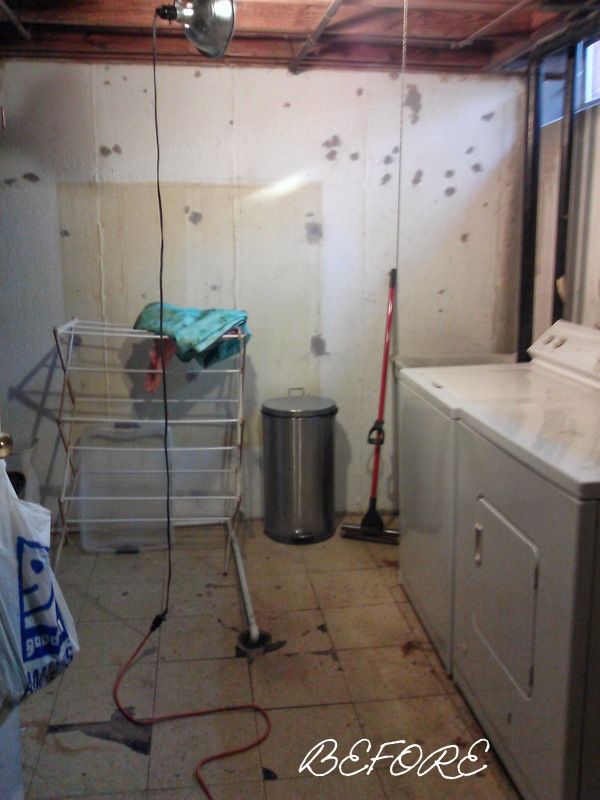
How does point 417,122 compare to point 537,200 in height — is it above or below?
above

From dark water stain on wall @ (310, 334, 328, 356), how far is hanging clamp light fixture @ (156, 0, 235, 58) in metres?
1.31

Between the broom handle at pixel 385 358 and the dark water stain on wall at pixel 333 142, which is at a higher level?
the dark water stain on wall at pixel 333 142

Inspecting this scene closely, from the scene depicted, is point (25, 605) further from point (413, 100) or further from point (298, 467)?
point (413, 100)

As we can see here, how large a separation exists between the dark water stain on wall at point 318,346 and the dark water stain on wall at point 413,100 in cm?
105

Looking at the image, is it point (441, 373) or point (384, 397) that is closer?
point (441, 373)

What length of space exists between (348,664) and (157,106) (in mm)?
2315

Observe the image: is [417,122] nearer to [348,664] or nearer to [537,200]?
[537,200]

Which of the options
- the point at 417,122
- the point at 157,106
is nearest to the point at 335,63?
the point at 417,122

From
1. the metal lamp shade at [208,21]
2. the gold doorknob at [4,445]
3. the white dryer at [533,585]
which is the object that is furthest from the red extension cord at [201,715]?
the metal lamp shade at [208,21]

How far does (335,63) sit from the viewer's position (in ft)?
9.85

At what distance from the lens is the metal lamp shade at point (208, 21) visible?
2.13m

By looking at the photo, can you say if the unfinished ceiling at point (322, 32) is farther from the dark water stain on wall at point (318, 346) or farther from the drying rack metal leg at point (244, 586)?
the drying rack metal leg at point (244, 586)

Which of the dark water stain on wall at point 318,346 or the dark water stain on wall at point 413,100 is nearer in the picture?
the dark water stain on wall at point 413,100

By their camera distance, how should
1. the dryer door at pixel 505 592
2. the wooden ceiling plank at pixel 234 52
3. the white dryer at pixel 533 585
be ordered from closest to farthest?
the white dryer at pixel 533 585 → the dryer door at pixel 505 592 → the wooden ceiling plank at pixel 234 52
